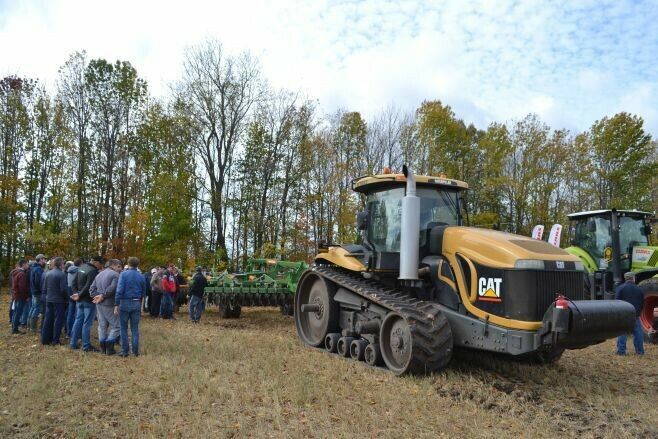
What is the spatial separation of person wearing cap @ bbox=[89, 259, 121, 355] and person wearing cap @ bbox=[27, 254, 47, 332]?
2935 millimetres

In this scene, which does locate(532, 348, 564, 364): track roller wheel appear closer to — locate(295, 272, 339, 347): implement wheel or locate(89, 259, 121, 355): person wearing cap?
locate(295, 272, 339, 347): implement wheel

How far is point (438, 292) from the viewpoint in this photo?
8523 mm

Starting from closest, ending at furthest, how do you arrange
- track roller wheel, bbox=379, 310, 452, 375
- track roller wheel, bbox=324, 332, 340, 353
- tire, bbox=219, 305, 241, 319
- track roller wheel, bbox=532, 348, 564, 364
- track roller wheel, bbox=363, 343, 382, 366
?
track roller wheel, bbox=379, 310, 452, 375 → track roller wheel, bbox=363, 343, 382, 366 → track roller wheel, bbox=532, 348, 564, 364 → track roller wheel, bbox=324, 332, 340, 353 → tire, bbox=219, 305, 241, 319

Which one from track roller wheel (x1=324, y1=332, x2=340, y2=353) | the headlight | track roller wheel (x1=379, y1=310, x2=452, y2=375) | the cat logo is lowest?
track roller wheel (x1=324, y1=332, x2=340, y2=353)

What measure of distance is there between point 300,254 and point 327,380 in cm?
2605

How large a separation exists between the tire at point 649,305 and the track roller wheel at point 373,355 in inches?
288

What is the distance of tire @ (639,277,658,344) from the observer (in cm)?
1245

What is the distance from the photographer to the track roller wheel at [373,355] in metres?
8.72

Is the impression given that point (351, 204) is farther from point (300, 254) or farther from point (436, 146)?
point (436, 146)

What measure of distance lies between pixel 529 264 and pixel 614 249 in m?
7.63

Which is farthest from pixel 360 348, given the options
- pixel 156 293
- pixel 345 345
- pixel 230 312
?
pixel 156 293

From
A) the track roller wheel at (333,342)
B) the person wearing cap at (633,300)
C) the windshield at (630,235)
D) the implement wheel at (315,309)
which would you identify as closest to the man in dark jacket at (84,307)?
the implement wheel at (315,309)

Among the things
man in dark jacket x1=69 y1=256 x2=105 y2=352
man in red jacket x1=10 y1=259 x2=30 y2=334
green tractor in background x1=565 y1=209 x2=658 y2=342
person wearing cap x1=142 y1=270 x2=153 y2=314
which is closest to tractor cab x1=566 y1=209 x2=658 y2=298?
green tractor in background x1=565 y1=209 x2=658 y2=342

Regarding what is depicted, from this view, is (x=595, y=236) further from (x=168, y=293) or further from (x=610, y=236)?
(x=168, y=293)
